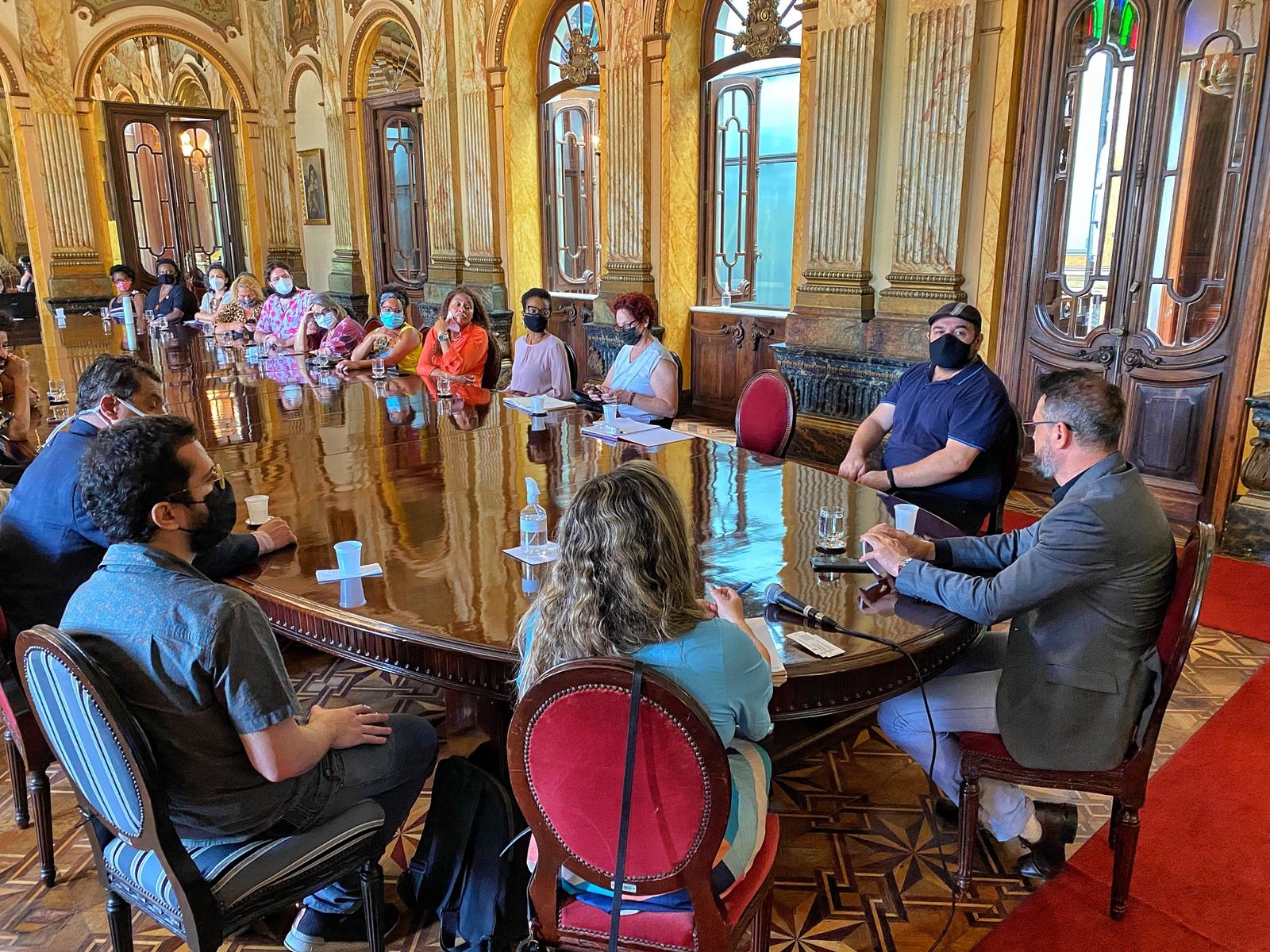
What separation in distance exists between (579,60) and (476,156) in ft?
4.71

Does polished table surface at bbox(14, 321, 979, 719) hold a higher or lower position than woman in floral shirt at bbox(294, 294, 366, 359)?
lower

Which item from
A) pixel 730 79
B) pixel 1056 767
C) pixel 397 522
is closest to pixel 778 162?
pixel 730 79

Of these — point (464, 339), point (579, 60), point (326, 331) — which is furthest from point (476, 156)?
point (464, 339)

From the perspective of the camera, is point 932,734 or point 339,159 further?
point 339,159

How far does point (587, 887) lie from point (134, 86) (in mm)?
17278

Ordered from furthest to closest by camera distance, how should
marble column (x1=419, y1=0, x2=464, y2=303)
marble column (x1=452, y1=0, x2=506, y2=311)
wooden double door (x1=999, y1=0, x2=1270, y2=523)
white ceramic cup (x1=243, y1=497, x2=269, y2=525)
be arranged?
marble column (x1=419, y1=0, x2=464, y2=303)
marble column (x1=452, y1=0, x2=506, y2=311)
wooden double door (x1=999, y1=0, x2=1270, y2=523)
white ceramic cup (x1=243, y1=497, x2=269, y2=525)

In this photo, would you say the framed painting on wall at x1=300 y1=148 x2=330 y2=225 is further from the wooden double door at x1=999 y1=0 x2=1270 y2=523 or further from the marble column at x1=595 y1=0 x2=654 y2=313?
the wooden double door at x1=999 y1=0 x2=1270 y2=523

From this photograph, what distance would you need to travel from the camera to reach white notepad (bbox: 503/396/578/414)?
419 centimetres

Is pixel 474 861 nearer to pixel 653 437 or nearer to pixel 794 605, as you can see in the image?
pixel 794 605

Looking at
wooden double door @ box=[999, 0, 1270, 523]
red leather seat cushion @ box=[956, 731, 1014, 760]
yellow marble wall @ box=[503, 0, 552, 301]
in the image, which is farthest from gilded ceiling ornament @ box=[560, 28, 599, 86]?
red leather seat cushion @ box=[956, 731, 1014, 760]

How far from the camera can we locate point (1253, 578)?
4160 mm

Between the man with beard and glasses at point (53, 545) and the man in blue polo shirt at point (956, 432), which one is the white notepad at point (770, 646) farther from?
the man in blue polo shirt at point (956, 432)

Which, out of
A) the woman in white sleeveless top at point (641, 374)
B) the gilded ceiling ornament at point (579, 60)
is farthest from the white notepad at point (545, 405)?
the gilded ceiling ornament at point (579, 60)

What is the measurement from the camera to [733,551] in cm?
236
